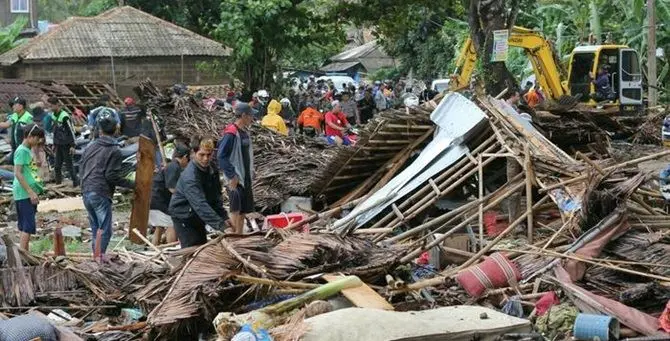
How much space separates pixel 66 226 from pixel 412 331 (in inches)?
349

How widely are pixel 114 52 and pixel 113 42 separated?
0.31m

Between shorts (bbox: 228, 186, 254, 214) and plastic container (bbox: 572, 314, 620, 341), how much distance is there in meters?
4.93

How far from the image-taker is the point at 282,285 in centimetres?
808

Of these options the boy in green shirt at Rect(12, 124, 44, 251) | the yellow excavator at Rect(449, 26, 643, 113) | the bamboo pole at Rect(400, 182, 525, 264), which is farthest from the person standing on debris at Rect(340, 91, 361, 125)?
the bamboo pole at Rect(400, 182, 525, 264)

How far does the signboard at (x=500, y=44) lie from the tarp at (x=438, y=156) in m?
7.59

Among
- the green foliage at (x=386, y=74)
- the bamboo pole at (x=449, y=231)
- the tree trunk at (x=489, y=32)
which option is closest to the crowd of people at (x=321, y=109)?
the tree trunk at (x=489, y=32)

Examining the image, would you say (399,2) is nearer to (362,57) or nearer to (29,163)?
(29,163)

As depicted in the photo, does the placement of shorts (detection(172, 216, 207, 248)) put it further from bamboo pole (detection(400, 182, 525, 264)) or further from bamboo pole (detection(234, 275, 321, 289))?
bamboo pole (detection(234, 275, 321, 289))

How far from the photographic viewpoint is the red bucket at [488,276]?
8875 mm

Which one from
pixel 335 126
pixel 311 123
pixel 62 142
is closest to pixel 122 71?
pixel 311 123

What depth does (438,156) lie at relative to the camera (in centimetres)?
1217

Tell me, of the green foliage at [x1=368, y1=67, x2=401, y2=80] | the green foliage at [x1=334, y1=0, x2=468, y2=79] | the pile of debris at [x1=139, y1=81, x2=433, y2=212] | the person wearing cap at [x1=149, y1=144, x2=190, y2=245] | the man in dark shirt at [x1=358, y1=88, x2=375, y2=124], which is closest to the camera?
the person wearing cap at [x1=149, y1=144, x2=190, y2=245]

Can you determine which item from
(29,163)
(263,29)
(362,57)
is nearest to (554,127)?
(29,163)

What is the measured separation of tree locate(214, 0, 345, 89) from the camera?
26.8 metres
